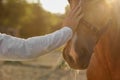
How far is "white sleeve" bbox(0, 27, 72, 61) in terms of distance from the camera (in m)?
2.05

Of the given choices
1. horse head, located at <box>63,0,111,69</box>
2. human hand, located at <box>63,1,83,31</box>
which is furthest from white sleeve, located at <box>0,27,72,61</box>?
horse head, located at <box>63,0,111,69</box>

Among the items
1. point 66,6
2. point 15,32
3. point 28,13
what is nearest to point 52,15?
point 28,13

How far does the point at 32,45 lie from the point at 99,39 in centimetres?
56

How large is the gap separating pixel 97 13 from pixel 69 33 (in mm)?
349

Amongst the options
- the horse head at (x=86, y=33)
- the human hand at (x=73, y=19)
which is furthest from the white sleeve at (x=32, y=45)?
the horse head at (x=86, y=33)

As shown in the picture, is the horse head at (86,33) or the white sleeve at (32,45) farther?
the horse head at (86,33)

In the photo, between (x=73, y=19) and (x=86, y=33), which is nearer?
(x=73, y=19)

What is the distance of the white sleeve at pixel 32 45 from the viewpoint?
2051 mm

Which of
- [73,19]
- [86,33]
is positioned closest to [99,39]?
[86,33]

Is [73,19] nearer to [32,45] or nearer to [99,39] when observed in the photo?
[32,45]

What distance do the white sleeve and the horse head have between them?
7.5 inches

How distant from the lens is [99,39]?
8.04ft

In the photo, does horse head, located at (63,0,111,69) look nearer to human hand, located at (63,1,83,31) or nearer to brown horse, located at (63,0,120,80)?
brown horse, located at (63,0,120,80)

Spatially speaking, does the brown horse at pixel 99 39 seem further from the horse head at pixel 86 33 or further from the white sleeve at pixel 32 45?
the white sleeve at pixel 32 45
